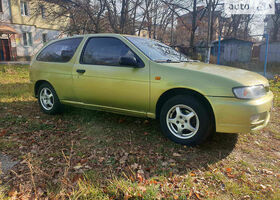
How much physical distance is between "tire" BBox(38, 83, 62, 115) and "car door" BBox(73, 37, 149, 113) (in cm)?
74

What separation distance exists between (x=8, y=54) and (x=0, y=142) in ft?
78.9

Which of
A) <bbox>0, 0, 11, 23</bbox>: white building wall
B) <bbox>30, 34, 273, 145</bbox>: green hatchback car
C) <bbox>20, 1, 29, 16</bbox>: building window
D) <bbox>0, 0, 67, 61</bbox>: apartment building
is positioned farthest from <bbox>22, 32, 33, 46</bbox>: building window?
<bbox>30, 34, 273, 145</bbox>: green hatchback car

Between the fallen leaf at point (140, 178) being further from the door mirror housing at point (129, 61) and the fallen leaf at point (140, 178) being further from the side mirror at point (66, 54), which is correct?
the side mirror at point (66, 54)

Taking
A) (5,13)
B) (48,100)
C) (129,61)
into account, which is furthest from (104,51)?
(5,13)

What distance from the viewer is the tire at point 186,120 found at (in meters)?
3.11

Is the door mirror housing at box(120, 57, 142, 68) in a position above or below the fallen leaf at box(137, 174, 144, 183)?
above

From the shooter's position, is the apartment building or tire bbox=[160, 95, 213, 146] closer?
tire bbox=[160, 95, 213, 146]

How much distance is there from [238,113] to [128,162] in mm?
1606

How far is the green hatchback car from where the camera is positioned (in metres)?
2.94

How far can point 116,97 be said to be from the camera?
377 cm

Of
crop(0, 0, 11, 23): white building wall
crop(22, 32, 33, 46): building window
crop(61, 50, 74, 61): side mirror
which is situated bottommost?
crop(61, 50, 74, 61): side mirror

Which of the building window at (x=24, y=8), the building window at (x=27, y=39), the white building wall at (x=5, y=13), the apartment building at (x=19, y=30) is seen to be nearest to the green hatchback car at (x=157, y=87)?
the apartment building at (x=19, y=30)

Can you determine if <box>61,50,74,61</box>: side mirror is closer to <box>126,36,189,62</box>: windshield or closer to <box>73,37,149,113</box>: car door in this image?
<box>73,37,149,113</box>: car door

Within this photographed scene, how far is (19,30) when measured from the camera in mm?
24094
